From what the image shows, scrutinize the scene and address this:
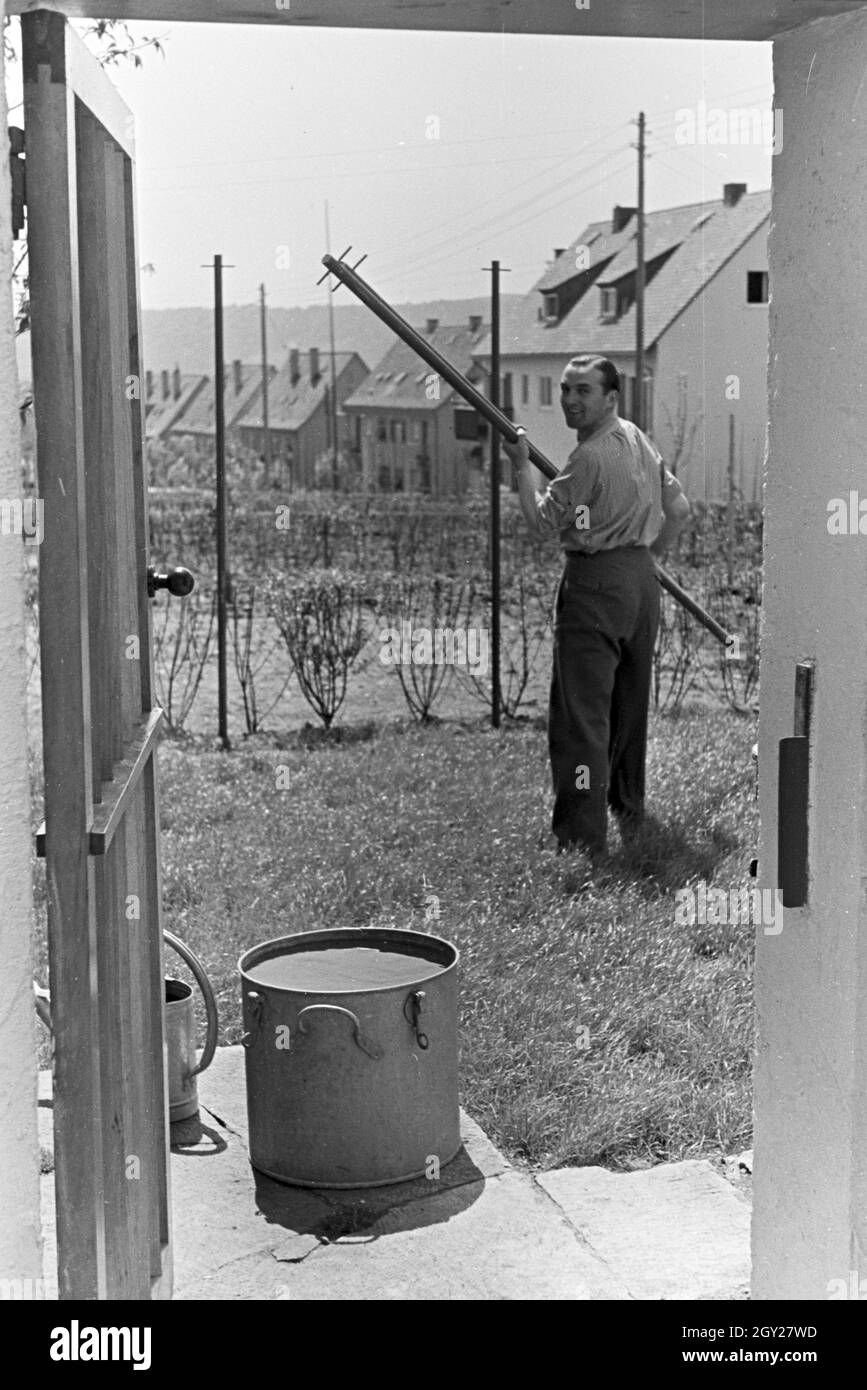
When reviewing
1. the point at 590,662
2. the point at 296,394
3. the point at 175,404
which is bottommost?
the point at 590,662

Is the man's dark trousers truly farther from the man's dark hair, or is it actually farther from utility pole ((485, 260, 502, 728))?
utility pole ((485, 260, 502, 728))

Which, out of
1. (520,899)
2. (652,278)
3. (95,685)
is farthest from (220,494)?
(652,278)

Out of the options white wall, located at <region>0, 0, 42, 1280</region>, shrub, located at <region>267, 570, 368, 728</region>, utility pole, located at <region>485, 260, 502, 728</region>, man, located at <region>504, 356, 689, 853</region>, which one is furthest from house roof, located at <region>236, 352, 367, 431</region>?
white wall, located at <region>0, 0, 42, 1280</region>

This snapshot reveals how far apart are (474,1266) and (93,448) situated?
2.10 metres

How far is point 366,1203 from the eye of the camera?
404 centimetres

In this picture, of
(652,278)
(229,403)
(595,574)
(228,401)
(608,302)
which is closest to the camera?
(595,574)

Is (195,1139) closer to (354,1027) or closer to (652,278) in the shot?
(354,1027)

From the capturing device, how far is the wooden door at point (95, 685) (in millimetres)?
2217

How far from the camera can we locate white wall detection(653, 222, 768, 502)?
20.3m

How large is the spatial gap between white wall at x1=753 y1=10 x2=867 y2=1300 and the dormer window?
23.2 metres

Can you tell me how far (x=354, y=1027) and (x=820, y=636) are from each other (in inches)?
71.4

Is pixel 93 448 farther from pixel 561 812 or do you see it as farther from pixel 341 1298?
pixel 561 812

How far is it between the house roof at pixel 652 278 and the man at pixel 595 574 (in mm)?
16302
